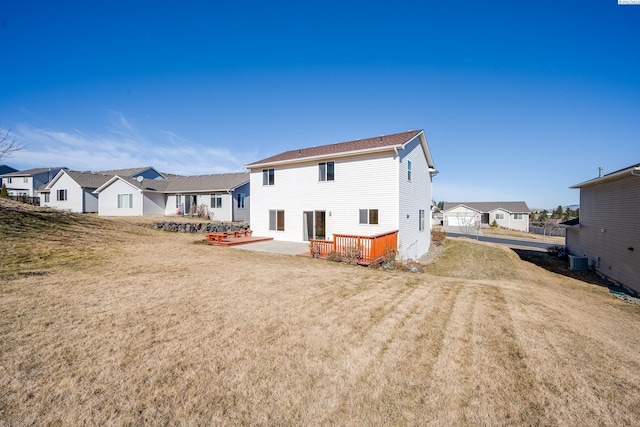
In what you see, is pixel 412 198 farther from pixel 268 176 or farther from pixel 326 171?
pixel 268 176

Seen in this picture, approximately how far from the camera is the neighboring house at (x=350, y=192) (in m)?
14.3

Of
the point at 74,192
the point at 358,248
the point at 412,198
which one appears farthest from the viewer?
the point at 74,192

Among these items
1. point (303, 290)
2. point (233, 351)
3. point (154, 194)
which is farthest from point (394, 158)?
point (154, 194)

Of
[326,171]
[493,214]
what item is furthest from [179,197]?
[493,214]

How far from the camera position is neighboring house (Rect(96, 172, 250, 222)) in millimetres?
27331

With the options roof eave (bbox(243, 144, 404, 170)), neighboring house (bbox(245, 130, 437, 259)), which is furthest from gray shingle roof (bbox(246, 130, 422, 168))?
roof eave (bbox(243, 144, 404, 170))

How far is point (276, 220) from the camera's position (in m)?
18.2

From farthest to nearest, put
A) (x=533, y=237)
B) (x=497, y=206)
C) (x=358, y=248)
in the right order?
1. (x=497, y=206)
2. (x=533, y=237)
3. (x=358, y=248)

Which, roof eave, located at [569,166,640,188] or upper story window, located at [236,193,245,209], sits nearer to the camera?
roof eave, located at [569,166,640,188]

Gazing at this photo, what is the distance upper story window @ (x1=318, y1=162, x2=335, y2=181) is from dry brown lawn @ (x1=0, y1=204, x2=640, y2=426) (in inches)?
344

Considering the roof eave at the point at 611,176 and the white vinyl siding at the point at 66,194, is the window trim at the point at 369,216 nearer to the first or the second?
the roof eave at the point at 611,176

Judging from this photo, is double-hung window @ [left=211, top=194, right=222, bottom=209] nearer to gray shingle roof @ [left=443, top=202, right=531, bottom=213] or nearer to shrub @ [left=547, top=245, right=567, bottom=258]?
shrub @ [left=547, top=245, right=567, bottom=258]

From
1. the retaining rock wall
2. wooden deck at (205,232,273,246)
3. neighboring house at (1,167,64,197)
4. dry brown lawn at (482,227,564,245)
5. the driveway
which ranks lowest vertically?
dry brown lawn at (482,227,564,245)

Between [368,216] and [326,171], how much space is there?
3.69m
